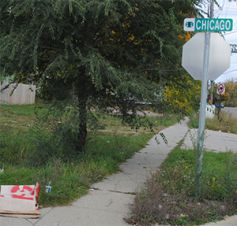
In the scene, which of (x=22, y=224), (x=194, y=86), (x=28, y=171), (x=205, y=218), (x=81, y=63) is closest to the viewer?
(x=22, y=224)

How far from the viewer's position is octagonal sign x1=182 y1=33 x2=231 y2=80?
27.0ft

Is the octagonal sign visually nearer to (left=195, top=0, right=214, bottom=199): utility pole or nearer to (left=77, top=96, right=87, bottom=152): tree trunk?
(left=195, top=0, right=214, bottom=199): utility pole

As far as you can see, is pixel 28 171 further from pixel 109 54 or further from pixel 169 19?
pixel 169 19

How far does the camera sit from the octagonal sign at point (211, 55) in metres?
8.23

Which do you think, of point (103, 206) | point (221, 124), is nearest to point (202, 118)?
point (103, 206)

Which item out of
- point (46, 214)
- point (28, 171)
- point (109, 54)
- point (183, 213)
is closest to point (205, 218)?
point (183, 213)

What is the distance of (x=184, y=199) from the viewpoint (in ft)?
24.9

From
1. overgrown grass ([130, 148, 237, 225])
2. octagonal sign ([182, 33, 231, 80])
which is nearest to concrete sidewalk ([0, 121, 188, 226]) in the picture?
overgrown grass ([130, 148, 237, 225])

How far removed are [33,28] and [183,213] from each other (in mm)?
4836

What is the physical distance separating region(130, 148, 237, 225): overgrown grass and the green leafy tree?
6.84 ft

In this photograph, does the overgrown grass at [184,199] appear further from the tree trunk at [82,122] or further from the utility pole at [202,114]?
the tree trunk at [82,122]

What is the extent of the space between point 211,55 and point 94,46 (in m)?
2.97

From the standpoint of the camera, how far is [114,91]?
10.5 meters

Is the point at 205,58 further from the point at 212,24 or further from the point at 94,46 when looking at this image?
the point at 94,46
